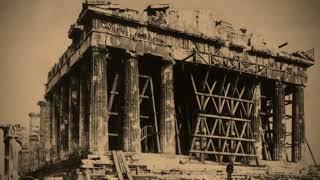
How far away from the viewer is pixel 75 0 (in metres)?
29.9

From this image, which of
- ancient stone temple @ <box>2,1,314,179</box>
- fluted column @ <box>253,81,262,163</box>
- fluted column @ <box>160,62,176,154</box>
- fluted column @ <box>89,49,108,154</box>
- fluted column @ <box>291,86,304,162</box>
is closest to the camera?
fluted column @ <box>89,49,108,154</box>

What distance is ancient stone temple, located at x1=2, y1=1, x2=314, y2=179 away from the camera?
32031 millimetres

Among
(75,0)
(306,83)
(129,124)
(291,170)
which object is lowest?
(291,170)

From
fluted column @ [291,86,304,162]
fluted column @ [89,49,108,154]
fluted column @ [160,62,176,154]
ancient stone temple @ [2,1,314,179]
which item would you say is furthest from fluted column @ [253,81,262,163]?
fluted column @ [89,49,108,154]

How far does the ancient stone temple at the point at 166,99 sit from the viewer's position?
32.0m

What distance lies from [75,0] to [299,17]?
459 inches

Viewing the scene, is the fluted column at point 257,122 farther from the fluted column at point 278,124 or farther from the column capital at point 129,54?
the column capital at point 129,54

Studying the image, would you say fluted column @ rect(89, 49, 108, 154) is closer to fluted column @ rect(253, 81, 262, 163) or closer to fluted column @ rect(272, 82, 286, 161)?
fluted column @ rect(253, 81, 262, 163)

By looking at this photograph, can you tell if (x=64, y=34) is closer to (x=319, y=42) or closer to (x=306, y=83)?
(x=319, y=42)

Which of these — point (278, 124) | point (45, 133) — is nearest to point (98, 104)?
point (278, 124)

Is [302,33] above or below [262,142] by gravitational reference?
above

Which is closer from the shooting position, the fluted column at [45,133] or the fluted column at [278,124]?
the fluted column at [278,124]

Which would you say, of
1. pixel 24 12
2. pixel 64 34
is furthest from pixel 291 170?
pixel 24 12

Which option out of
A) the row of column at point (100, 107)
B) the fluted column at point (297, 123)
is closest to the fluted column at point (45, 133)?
the row of column at point (100, 107)
